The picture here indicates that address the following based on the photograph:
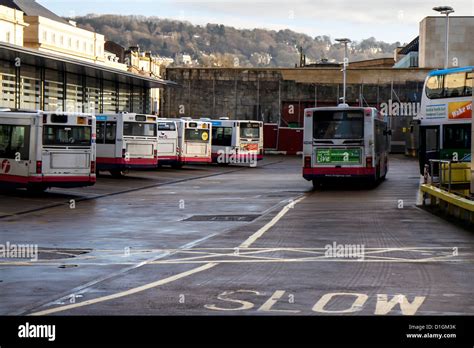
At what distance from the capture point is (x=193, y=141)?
193ft

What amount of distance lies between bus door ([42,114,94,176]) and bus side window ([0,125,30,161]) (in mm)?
578

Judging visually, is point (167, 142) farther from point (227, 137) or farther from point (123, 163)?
point (123, 163)

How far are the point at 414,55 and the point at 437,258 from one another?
122 m

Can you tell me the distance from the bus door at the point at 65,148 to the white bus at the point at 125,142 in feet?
42.9

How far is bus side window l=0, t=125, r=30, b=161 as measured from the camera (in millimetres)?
31625

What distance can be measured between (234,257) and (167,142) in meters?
40.6

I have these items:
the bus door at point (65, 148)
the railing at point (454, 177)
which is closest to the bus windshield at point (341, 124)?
the railing at point (454, 177)

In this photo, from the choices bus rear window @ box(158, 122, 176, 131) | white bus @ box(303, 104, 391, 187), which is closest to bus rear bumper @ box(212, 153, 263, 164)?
bus rear window @ box(158, 122, 176, 131)

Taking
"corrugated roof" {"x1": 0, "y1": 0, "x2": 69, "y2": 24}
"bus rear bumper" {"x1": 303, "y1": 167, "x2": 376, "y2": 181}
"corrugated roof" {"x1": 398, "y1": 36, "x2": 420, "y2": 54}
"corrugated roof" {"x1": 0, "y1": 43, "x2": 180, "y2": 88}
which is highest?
"corrugated roof" {"x1": 0, "y1": 0, "x2": 69, "y2": 24}

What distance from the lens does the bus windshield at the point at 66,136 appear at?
104 ft

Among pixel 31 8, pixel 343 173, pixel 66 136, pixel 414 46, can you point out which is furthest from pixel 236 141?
pixel 414 46

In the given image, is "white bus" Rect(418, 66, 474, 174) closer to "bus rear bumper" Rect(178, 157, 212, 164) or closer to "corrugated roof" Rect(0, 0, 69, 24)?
"bus rear bumper" Rect(178, 157, 212, 164)

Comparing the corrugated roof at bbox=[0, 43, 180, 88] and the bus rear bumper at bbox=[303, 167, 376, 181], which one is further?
the corrugated roof at bbox=[0, 43, 180, 88]
